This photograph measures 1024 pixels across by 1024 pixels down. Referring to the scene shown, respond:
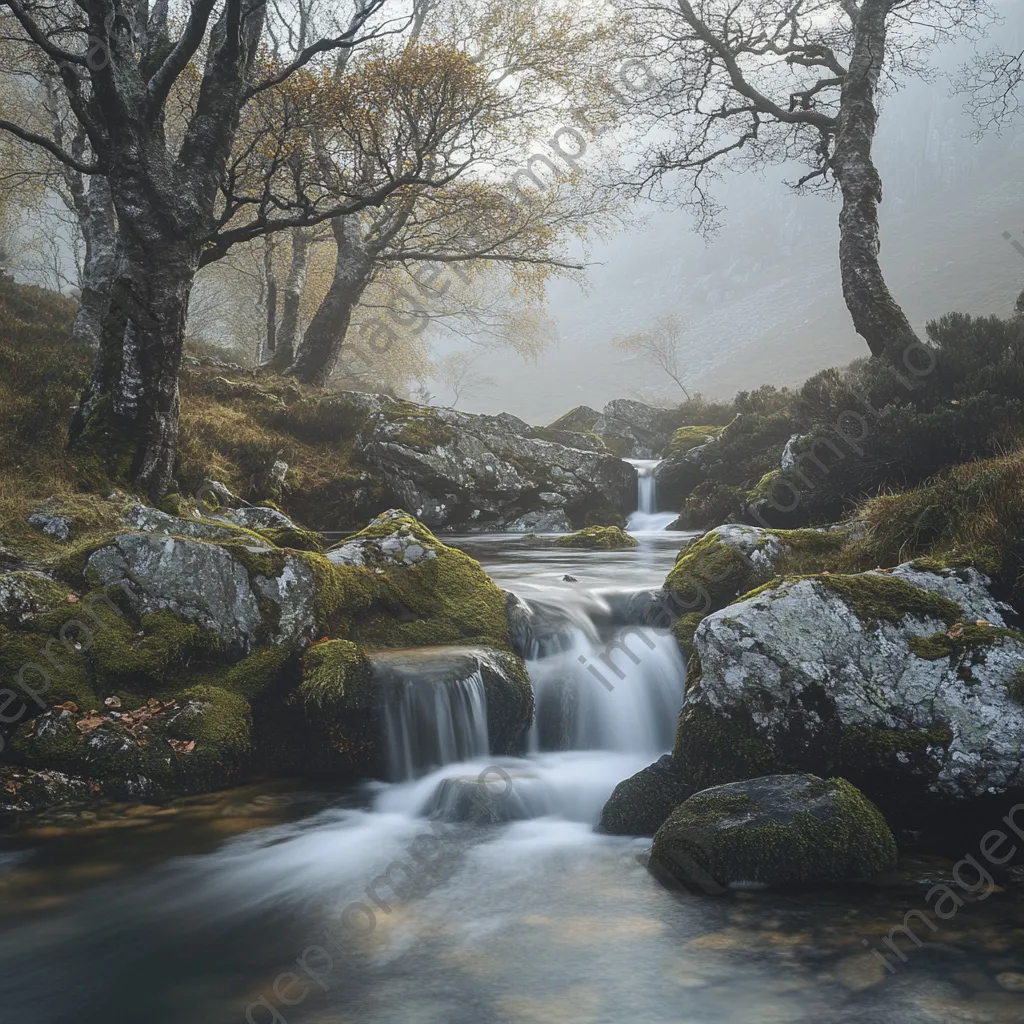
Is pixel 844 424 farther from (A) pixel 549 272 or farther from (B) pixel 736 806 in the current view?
(A) pixel 549 272

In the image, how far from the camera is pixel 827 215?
172125 mm

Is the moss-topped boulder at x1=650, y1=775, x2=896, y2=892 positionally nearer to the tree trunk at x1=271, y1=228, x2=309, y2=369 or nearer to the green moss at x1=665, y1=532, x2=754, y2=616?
the green moss at x1=665, y1=532, x2=754, y2=616

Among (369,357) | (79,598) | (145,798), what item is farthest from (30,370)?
(369,357)

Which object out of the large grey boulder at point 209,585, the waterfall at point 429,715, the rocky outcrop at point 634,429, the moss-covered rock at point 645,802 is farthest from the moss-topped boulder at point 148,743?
the rocky outcrop at point 634,429

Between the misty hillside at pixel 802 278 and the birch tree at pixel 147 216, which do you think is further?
the misty hillside at pixel 802 278

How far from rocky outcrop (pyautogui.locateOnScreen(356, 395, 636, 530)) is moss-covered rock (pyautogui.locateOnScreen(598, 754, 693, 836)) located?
10.7 metres

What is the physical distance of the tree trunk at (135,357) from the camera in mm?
8820

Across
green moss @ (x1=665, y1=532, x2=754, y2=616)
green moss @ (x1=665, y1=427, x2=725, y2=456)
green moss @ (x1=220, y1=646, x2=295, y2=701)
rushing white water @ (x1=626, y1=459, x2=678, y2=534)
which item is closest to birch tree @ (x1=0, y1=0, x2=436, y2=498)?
green moss @ (x1=220, y1=646, x2=295, y2=701)

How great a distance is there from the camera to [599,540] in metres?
14.4

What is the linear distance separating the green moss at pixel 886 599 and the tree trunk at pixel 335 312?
632 inches

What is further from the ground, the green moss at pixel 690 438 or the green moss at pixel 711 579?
the green moss at pixel 690 438

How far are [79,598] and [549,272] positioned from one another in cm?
1791

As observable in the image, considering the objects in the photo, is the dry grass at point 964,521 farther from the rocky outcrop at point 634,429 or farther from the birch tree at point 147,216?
the rocky outcrop at point 634,429

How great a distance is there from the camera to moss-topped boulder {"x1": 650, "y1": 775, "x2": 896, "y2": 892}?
4.17 meters
